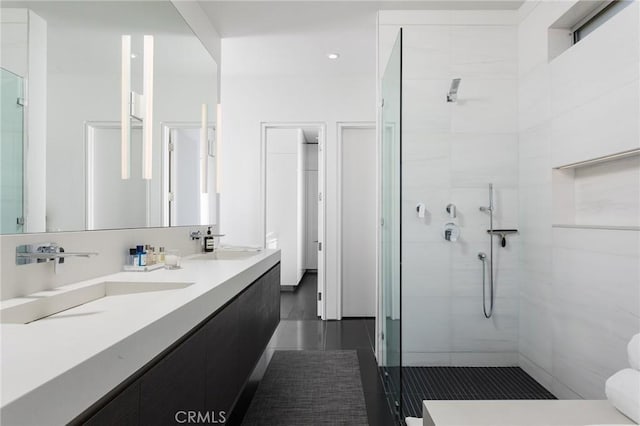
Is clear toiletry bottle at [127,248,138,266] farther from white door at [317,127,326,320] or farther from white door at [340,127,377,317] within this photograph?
white door at [340,127,377,317]

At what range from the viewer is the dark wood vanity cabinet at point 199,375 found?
0.74m

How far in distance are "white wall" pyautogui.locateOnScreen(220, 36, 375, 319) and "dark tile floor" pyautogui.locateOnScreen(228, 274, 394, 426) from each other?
0.31 meters

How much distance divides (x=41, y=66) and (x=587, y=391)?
2883mm

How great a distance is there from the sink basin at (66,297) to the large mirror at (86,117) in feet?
0.75

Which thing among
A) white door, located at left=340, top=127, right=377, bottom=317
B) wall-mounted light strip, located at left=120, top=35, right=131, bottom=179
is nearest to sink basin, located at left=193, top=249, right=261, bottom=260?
wall-mounted light strip, located at left=120, top=35, right=131, bottom=179

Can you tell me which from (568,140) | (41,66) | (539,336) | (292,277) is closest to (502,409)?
(539,336)

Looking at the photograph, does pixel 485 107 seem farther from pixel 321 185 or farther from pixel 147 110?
pixel 147 110

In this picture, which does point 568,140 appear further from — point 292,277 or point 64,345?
point 292,277

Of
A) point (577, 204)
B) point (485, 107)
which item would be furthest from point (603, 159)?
point (485, 107)

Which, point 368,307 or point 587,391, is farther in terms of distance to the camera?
point 368,307

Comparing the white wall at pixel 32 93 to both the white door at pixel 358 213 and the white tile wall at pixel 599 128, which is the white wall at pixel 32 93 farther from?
the white door at pixel 358 213

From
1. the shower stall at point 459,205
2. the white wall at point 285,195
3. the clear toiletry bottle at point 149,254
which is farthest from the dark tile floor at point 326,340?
the clear toiletry bottle at point 149,254

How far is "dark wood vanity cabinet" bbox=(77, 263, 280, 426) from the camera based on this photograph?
74cm

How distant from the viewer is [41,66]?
118 centimetres
